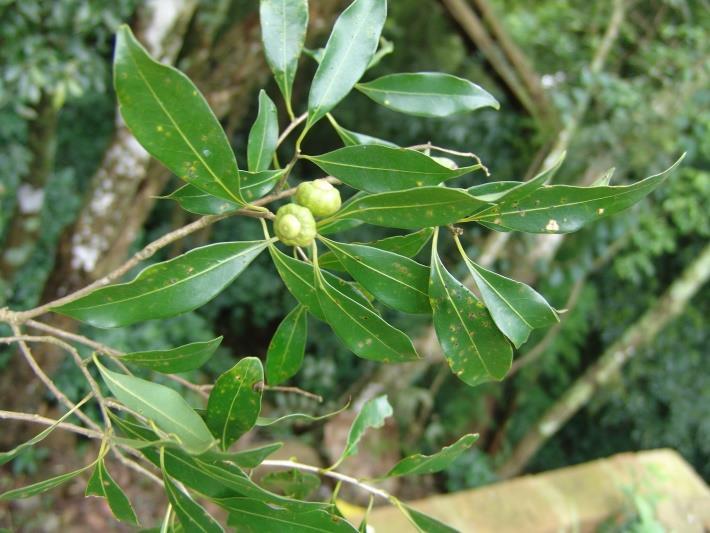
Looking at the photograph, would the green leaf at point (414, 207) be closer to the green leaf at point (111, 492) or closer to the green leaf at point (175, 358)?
the green leaf at point (175, 358)

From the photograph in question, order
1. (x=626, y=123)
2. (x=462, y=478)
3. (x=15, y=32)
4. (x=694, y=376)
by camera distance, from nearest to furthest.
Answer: (x=15, y=32), (x=626, y=123), (x=462, y=478), (x=694, y=376)

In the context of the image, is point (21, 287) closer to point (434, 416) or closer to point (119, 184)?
point (119, 184)

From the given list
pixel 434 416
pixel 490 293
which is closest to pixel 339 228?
pixel 490 293

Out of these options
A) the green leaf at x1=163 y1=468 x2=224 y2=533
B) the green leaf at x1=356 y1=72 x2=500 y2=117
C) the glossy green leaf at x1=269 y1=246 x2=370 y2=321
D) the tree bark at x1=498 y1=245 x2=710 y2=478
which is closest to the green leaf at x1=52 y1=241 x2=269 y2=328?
the glossy green leaf at x1=269 y1=246 x2=370 y2=321

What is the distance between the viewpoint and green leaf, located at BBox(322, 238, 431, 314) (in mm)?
629

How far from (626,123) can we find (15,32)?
2148 millimetres

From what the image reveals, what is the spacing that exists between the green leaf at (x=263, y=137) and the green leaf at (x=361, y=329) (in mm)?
127

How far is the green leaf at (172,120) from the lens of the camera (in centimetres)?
46

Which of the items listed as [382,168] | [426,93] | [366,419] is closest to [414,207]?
[382,168]

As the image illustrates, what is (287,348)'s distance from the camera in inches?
31.1

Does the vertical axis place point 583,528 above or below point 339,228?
below

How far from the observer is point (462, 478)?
3.07 meters

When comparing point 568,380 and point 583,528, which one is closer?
point 583,528

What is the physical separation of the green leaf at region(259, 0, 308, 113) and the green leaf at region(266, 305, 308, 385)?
0.26 metres
